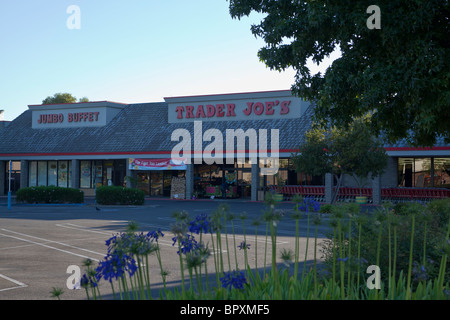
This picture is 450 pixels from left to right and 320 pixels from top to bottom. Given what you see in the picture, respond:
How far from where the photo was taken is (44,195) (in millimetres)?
32594

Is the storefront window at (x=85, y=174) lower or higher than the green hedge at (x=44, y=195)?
higher

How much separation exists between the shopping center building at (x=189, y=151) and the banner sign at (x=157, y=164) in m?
0.08

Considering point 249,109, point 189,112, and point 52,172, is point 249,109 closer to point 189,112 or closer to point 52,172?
point 189,112

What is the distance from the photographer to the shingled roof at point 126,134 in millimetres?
36656

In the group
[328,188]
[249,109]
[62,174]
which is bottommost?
[328,188]

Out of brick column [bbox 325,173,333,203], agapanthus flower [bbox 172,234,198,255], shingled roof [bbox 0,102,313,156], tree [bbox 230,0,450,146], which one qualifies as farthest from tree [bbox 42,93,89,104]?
agapanthus flower [bbox 172,234,198,255]

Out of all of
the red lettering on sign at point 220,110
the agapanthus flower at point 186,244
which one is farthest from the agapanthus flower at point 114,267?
the red lettering on sign at point 220,110

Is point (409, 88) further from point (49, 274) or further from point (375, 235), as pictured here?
point (49, 274)

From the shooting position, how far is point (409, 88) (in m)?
11.9

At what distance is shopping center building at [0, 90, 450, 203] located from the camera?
34.0m

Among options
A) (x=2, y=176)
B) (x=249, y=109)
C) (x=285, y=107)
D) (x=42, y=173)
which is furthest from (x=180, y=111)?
(x=2, y=176)

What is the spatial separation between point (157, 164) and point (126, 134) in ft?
15.4

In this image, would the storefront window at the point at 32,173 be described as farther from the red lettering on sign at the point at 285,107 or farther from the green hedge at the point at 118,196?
the red lettering on sign at the point at 285,107

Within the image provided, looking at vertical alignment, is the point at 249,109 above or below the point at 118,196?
above
